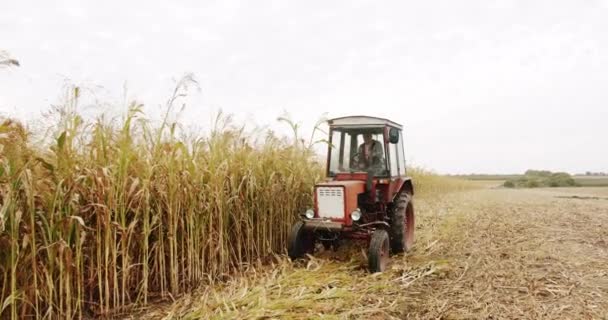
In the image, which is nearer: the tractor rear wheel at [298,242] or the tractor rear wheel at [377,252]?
the tractor rear wheel at [377,252]

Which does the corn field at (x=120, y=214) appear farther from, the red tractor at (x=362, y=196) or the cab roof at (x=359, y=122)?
the cab roof at (x=359, y=122)

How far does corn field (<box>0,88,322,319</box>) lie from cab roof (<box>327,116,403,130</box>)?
118 cm

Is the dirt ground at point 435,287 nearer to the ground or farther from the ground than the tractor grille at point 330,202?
nearer to the ground

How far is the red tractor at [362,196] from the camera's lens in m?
4.71

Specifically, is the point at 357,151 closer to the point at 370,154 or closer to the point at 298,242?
the point at 370,154

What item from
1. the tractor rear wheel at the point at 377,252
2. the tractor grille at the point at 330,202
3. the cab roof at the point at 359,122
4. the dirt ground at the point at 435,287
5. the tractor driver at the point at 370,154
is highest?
the cab roof at the point at 359,122

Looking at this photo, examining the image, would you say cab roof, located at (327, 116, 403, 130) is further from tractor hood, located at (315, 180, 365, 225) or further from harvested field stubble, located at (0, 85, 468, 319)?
harvested field stubble, located at (0, 85, 468, 319)

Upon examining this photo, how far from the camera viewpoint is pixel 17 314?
2.97m

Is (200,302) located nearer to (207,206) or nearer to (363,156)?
(207,206)

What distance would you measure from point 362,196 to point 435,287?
1550 mm

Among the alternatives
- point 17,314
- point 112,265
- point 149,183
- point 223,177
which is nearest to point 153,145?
point 149,183

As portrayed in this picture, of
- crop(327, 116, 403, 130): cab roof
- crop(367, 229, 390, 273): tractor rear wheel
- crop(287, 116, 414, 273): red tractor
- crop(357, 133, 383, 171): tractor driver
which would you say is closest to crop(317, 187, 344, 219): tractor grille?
crop(287, 116, 414, 273): red tractor

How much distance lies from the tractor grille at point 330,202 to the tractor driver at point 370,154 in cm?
89

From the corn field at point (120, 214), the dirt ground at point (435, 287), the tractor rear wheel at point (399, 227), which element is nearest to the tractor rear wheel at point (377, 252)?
the dirt ground at point (435, 287)
